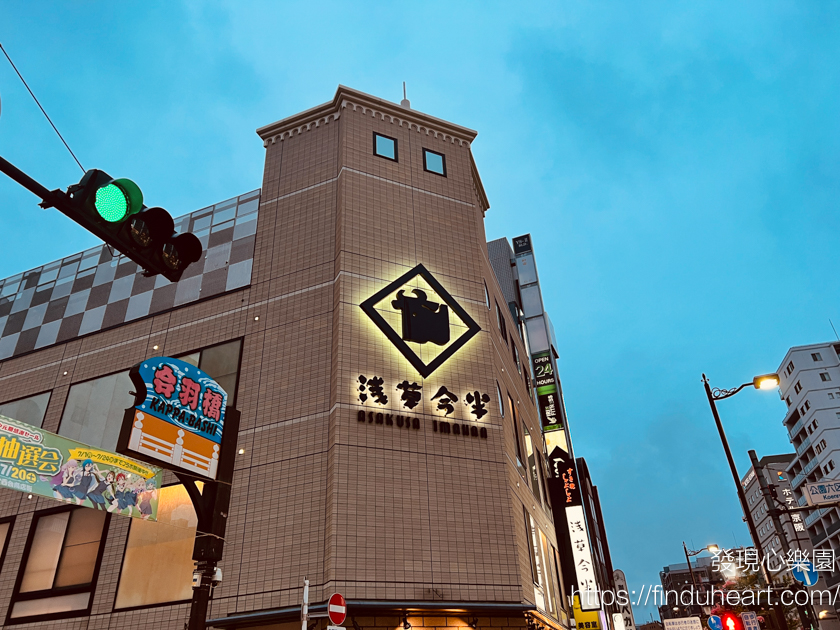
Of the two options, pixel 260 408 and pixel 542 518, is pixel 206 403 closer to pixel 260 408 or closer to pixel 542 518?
pixel 260 408

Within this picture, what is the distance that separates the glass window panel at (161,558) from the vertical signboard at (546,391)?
22.8 metres

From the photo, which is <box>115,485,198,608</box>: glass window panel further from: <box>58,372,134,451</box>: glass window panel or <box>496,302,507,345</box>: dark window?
<box>496,302,507,345</box>: dark window

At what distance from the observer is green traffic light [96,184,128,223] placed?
436cm

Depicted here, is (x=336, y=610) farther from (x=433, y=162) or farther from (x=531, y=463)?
(x=433, y=162)

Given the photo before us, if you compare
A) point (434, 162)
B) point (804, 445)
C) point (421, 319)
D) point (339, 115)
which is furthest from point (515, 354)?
point (804, 445)

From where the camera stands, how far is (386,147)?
23641 millimetres

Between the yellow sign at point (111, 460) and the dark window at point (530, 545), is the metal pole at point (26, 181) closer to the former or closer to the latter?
the yellow sign at point (111, 460)

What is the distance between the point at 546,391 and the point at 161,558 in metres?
25.3

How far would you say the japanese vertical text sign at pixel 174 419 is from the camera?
8.64m

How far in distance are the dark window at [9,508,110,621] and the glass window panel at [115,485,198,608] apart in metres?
1.36

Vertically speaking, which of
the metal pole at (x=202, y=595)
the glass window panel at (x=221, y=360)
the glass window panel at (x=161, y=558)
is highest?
the glass window panel at (x=221, y=360)

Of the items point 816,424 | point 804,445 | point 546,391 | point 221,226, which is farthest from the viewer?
point 804,445

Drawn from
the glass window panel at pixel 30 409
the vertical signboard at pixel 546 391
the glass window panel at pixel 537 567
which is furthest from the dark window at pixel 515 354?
the glass window panel at pixel 30 409

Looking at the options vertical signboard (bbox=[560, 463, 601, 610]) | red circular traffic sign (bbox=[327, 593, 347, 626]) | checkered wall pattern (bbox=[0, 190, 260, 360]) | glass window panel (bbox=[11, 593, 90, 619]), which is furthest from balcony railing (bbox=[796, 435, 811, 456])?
red circular traffic sign (bbox=[327, 593, 347, 626])
